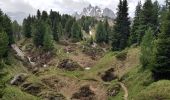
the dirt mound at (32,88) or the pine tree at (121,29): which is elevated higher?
the pine tree at (121,29)

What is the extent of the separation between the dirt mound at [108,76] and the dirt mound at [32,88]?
17.8 metres

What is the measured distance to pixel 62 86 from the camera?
8831 cm

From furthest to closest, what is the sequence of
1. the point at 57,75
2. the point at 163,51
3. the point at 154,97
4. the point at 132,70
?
1. the point at 57,75
2. the point at 132,70
3. the point at 163,51
4. the point at 154,97

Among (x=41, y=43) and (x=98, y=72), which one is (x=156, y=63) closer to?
(x=98, y=72)

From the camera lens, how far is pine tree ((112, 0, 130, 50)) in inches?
4573

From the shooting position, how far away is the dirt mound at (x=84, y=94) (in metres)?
82.2

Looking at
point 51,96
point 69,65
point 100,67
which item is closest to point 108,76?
point 100,67

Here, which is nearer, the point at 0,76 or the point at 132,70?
the point at 0,76

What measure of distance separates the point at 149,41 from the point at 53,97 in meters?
24.8

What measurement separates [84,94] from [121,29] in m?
40.5

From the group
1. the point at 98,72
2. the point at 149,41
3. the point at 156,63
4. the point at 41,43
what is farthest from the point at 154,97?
the point at 41,43

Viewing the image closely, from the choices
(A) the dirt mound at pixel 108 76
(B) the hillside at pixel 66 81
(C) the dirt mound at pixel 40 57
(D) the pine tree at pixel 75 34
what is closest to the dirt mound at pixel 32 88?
(B) the hillside at pixel 66 81

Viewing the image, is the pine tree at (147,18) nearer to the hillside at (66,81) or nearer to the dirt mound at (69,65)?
the hillside at (66,81)

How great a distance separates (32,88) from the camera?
82312 millimetres
